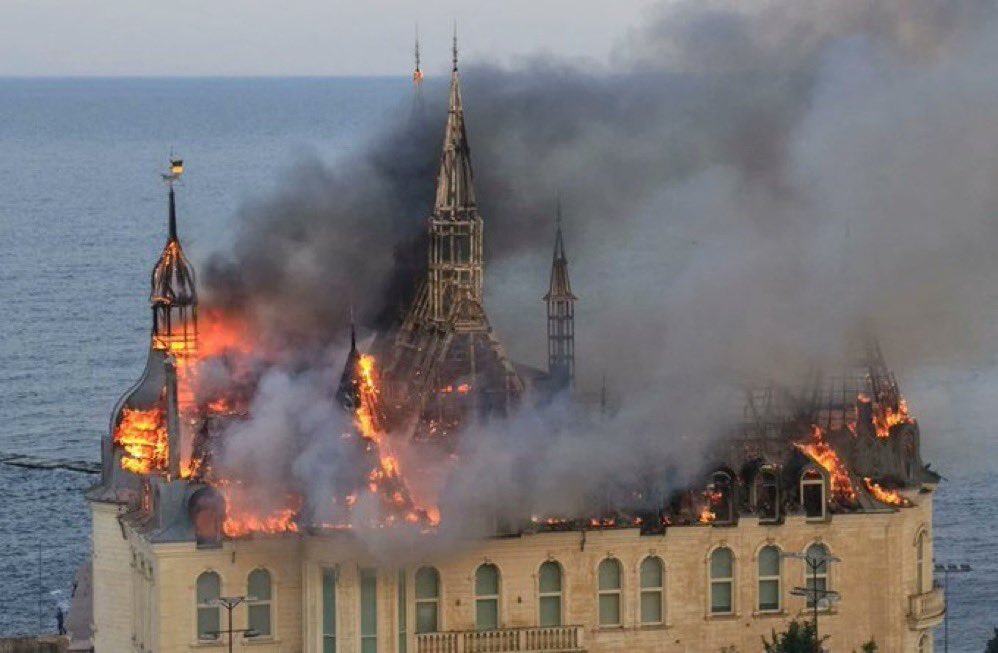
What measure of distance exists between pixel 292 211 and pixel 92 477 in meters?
44.4

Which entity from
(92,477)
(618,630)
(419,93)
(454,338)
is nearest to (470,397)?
(454,338)

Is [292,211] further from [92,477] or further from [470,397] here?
[92,477]

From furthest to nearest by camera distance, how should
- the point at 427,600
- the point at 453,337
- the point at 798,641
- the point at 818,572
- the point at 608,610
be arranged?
the point at 453,337 → the point at 818,572 → the point at 608,610 → the point at 427,600 → the point at 798,641

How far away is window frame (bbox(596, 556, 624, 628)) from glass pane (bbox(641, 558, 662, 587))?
0.83 m

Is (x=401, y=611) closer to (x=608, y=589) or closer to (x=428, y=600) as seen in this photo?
(x=428, y=600)

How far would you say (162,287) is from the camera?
134 meters

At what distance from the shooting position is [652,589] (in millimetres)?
121625

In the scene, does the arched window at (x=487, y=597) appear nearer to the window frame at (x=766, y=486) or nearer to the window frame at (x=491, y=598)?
the window frame at (x=491, y=598)

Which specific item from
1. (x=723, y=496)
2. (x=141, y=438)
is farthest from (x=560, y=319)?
(x=141, y=438)

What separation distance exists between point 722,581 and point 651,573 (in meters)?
2.60

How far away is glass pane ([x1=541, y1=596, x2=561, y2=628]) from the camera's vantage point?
120688 mm

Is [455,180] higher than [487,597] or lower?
higher

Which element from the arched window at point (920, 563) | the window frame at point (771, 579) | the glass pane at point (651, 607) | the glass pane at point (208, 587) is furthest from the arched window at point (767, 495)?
the glass pane at point (208, 587)

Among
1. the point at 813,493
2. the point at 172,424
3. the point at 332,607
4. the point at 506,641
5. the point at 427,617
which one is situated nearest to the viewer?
the point at 332,607
